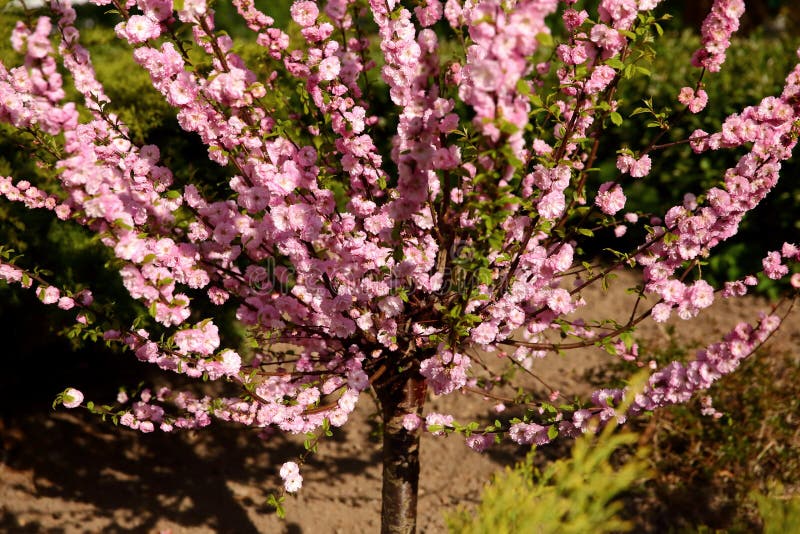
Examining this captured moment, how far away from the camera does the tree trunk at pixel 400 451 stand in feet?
10.1

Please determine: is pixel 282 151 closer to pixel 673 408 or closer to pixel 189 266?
pixel 189 266

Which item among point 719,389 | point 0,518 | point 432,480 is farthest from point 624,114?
point 0,518

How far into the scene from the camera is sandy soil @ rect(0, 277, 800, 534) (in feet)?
13.9

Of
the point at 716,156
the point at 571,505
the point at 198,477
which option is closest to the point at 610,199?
the point at 571,505

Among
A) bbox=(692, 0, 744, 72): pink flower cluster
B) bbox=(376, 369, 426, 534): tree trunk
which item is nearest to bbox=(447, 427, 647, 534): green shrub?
bbox=(376, 369, 426, 534): tree trunk

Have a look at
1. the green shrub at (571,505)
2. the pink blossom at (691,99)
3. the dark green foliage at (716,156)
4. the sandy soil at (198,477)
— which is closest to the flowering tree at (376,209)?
the pink blossom at (691,99)

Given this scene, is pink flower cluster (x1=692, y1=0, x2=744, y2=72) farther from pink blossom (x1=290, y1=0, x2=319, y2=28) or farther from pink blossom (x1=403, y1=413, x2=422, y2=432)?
pink blossom (x1=403, y1=413, x2=422, y2=432)

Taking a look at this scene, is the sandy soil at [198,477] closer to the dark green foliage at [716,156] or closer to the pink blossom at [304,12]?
the pink blossom at [304,12]

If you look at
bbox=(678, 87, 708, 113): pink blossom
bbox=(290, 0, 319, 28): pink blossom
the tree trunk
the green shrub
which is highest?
bbox=(290, 0, 319, 28): pink blossom

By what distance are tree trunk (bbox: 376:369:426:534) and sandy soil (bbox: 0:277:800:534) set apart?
101cm

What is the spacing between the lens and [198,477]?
4652 mm

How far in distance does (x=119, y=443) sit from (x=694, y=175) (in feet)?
19.8

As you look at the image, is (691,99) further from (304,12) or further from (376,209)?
(304,12)

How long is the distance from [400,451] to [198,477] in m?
2.15
